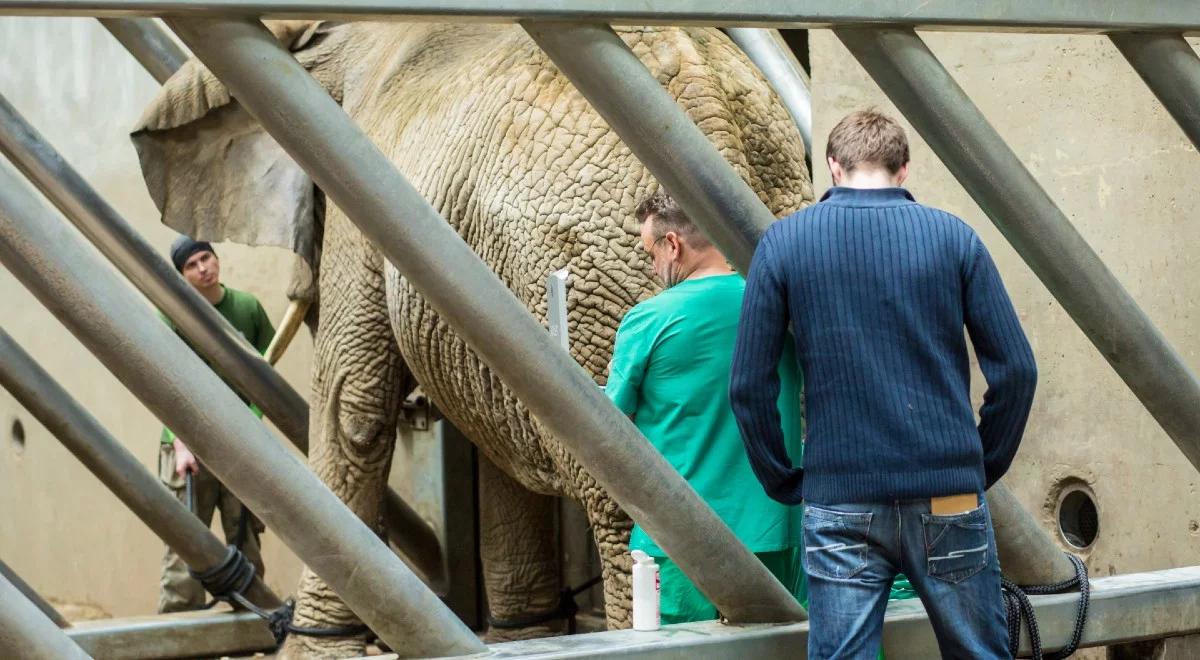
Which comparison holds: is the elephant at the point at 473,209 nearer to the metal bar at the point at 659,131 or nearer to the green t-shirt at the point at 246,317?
the metal bar at the point at 659,131

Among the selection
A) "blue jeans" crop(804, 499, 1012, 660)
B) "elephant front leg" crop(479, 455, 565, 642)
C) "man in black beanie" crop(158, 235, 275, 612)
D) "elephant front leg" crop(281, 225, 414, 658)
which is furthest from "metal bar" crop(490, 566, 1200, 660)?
"man in black beanie" crop(158, 235, 275, 612)

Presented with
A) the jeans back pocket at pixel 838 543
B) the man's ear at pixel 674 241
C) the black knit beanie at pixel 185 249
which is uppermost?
the black knit beanie at pixel 185 249

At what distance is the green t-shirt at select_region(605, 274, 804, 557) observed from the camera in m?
3.85

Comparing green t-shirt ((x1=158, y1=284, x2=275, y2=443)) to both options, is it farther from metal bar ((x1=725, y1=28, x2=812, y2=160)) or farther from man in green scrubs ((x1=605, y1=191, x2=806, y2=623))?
man in green scrubs ((x1=605, y1=191, x2=806, y2=623))

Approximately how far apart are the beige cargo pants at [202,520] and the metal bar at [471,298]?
4691mm

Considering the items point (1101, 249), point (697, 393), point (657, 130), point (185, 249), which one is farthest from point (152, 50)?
point (657, 130)

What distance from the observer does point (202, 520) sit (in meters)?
8.08

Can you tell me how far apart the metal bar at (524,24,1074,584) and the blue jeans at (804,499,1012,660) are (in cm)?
52

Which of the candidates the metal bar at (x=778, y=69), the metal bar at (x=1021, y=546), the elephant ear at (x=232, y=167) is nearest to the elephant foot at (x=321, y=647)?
the elephant ear at (x=232, y=167)

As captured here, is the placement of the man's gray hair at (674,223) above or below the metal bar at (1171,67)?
above

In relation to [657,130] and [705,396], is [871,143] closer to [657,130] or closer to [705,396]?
[657,130]

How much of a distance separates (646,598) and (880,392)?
61 centimetres

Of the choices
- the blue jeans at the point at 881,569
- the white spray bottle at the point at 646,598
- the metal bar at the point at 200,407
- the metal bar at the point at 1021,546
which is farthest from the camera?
the metal bar at the point at 1021,546

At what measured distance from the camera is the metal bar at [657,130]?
131 inches
